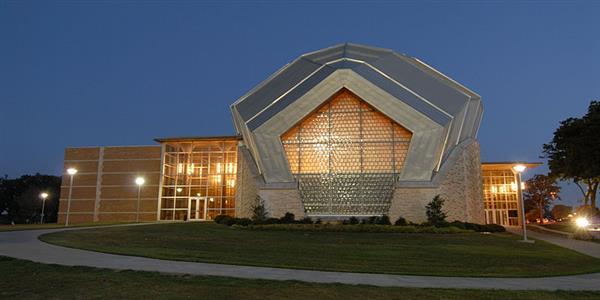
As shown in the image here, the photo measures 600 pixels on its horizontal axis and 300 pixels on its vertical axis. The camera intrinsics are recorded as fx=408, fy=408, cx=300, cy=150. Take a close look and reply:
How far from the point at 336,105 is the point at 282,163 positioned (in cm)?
652

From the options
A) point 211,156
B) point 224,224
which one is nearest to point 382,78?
point 224,224

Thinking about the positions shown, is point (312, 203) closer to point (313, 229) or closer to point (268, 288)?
point (313, 229)

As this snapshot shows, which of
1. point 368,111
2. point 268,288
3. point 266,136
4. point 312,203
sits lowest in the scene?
point 268,288

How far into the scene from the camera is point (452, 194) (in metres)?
30.0

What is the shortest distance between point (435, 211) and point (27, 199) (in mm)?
54297

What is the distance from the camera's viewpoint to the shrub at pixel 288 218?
2895cm

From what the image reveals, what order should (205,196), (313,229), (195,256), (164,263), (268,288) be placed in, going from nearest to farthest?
(268,288)
(164,263)
(195,256)
(313,229)
(205,196)

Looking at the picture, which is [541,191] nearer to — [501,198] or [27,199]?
[501,198]

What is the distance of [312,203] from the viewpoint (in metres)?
31.7

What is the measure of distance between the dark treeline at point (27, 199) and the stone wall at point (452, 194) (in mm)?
51632

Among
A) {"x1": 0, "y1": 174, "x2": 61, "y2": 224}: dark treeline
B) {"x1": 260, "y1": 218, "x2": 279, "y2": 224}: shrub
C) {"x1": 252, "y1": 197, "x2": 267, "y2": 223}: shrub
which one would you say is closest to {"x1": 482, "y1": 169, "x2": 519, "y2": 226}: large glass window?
{"x1": 252, "y1": 197, "x2": 267, "y2": 223}: shrub

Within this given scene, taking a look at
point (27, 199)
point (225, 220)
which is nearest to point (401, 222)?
point (225, 220)

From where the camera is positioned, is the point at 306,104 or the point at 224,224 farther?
the point at 306,104

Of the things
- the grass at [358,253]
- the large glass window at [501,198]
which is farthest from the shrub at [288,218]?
the large glass window at [501,198]
